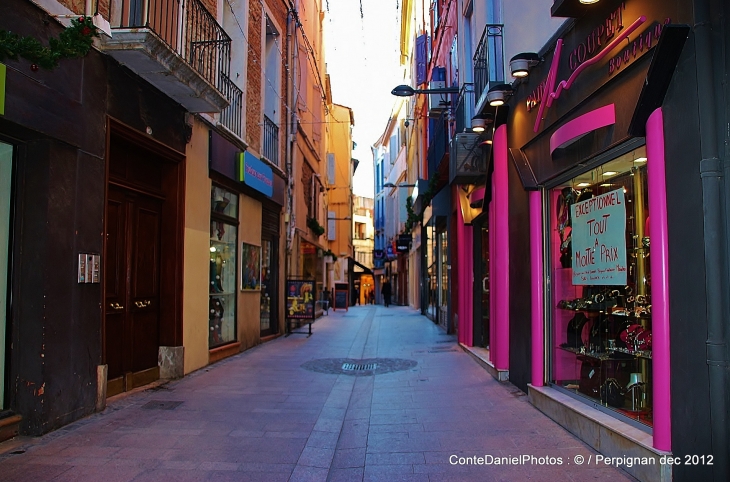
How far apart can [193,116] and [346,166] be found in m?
30.8

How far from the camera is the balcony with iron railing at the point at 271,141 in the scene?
45.9 ft

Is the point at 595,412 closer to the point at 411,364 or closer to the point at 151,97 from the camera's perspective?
the point at 411,364

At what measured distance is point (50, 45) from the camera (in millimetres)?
3848

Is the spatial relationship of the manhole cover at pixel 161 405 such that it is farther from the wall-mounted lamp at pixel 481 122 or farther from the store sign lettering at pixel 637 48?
the store sign lettering at pixel 637 48

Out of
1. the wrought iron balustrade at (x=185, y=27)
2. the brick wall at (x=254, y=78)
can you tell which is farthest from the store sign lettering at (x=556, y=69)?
the brick wall at (x=254, y=78)

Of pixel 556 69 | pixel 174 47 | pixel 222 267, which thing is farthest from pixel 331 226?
pixel 556 69

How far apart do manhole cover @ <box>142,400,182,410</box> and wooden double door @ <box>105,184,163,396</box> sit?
2.22 ft

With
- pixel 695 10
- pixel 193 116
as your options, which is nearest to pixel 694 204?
pixel 695 10

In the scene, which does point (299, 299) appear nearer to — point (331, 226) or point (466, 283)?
point (466, 283)

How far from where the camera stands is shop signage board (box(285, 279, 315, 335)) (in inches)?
604

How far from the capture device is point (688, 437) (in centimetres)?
379

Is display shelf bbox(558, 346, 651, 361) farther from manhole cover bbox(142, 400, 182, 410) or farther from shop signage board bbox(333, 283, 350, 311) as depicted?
shop signage board bbox(333, 283, 350, 311)

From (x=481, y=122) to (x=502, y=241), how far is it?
1.88m

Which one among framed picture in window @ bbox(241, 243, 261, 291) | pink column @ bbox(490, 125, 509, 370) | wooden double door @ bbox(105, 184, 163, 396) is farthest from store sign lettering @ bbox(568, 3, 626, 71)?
framed picture in window @ bbox(241, 243, 261, 291)
